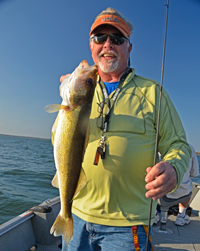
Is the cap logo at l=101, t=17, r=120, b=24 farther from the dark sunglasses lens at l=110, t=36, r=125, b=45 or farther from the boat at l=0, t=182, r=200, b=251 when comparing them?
the boat at l=0, t=182, r=200, b=251

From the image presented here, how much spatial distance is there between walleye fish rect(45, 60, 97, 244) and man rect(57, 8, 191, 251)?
130 millimetres

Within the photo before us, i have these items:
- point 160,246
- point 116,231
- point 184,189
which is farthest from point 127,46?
point 160,246

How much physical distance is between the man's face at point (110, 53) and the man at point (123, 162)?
0.95ft

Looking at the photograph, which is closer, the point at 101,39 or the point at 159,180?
the point at 159,180

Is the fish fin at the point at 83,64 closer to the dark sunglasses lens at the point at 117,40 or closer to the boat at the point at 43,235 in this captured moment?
the dark sunglasses lens at the point at 117,40

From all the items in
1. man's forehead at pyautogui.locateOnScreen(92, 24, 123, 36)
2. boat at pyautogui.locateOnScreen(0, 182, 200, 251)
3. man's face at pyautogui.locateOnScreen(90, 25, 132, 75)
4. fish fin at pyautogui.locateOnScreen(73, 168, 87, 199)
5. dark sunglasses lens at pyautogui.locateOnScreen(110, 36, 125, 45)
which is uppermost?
man's forehead at pyautogui.locateOnScreen(92, 24, 123, 36)

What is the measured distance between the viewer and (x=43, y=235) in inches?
172

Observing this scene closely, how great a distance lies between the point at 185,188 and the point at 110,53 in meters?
3.63

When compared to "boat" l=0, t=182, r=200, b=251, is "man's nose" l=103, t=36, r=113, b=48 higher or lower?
higher

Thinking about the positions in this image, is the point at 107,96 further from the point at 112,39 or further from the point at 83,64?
the point at 112,39

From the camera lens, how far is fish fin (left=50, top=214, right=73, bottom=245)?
2.04 meters

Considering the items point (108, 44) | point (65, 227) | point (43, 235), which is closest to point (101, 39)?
point (108, 44)

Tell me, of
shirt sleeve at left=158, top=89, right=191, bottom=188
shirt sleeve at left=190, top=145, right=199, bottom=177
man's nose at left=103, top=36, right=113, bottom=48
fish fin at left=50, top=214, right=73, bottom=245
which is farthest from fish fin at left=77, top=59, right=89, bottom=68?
shirt sleeve at left=190, top=145, right=199, bottom=177

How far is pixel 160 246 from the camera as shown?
457 centimetres
